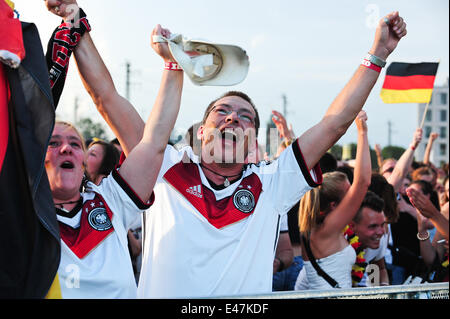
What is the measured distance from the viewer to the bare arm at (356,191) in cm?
338

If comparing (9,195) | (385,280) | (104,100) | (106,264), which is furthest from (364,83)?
(385,280)

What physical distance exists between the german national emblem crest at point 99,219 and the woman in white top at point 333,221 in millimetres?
1847

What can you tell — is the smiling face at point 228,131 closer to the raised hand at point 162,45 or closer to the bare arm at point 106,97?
the bare arm at point 106,97

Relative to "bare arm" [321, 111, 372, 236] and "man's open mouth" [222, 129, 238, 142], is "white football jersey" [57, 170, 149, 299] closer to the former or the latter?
"man's open mouth" [222, 129, 238, 142]

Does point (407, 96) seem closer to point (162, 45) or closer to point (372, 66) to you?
point (372, 66)

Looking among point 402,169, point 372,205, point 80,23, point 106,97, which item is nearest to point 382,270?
point 372,205

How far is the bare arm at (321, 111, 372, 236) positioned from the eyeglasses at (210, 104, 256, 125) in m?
1.02

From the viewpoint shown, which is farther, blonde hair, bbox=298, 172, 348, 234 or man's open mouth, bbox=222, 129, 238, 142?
blonde hair, bbox=298, 172, 348, 234

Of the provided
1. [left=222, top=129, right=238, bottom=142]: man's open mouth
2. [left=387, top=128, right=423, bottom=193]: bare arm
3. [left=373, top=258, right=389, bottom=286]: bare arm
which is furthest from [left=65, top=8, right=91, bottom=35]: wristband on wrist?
[left=387, top=128, right=423, bottom=193]: bare arm

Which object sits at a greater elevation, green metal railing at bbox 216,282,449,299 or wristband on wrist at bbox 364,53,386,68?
wristband on wrist at bbox 364,53,386,68

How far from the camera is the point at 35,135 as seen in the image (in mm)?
1648

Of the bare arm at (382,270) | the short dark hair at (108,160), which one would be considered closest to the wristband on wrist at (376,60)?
the bare arm at (382,270)

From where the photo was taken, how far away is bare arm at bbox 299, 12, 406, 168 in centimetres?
250

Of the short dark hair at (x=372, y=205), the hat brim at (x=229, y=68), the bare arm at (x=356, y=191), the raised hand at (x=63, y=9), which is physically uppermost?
the raised hand at (x=63, y=9)
